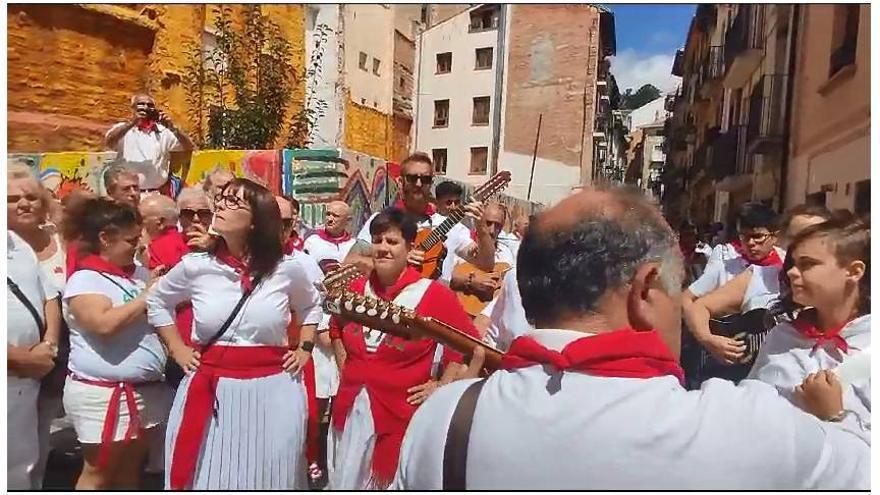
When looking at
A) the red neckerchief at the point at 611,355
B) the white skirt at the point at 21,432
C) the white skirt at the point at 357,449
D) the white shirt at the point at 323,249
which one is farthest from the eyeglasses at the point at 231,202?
the red neckerchief at the point at 611,355

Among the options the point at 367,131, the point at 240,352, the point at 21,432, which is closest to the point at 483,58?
the point at 367,131

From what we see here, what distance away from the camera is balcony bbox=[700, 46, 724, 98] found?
9.39ft

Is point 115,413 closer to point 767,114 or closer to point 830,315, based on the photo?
point 830,315

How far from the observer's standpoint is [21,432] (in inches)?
115

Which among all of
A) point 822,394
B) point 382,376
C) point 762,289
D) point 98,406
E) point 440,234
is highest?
point 440,234

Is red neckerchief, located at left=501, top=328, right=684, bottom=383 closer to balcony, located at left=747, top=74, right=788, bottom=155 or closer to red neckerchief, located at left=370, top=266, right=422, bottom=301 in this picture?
red neckerchief, located at left=370, top=266, right=422, bottom=301

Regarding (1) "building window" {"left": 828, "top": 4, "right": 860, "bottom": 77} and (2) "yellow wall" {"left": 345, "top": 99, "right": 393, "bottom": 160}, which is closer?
(1) "building window" {"left": 828, "top": 4, "right": 860, "bottom": 77}

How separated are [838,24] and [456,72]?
1175 millimetres

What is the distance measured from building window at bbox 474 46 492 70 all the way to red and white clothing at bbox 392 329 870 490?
150 cm

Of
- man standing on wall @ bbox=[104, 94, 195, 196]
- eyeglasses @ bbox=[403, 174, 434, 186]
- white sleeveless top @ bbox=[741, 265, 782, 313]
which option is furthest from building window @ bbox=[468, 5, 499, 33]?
white sleeveless top @ bbox=[741, 265, 782, 313]

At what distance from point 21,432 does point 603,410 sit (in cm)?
216

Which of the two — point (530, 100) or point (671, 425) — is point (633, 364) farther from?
point (530, 100)

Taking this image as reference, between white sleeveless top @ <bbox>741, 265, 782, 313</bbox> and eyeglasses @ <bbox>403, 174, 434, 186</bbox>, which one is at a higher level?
eyeglasses @ <bbox>403, 174, 434, 186</bbox>

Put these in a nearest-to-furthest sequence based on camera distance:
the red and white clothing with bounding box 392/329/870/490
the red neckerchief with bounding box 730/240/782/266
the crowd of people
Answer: the red and white clothing with bounding box 392/329/870/490 → the crowd of people → the red neckerchief with bounding box 730/240/782/266
